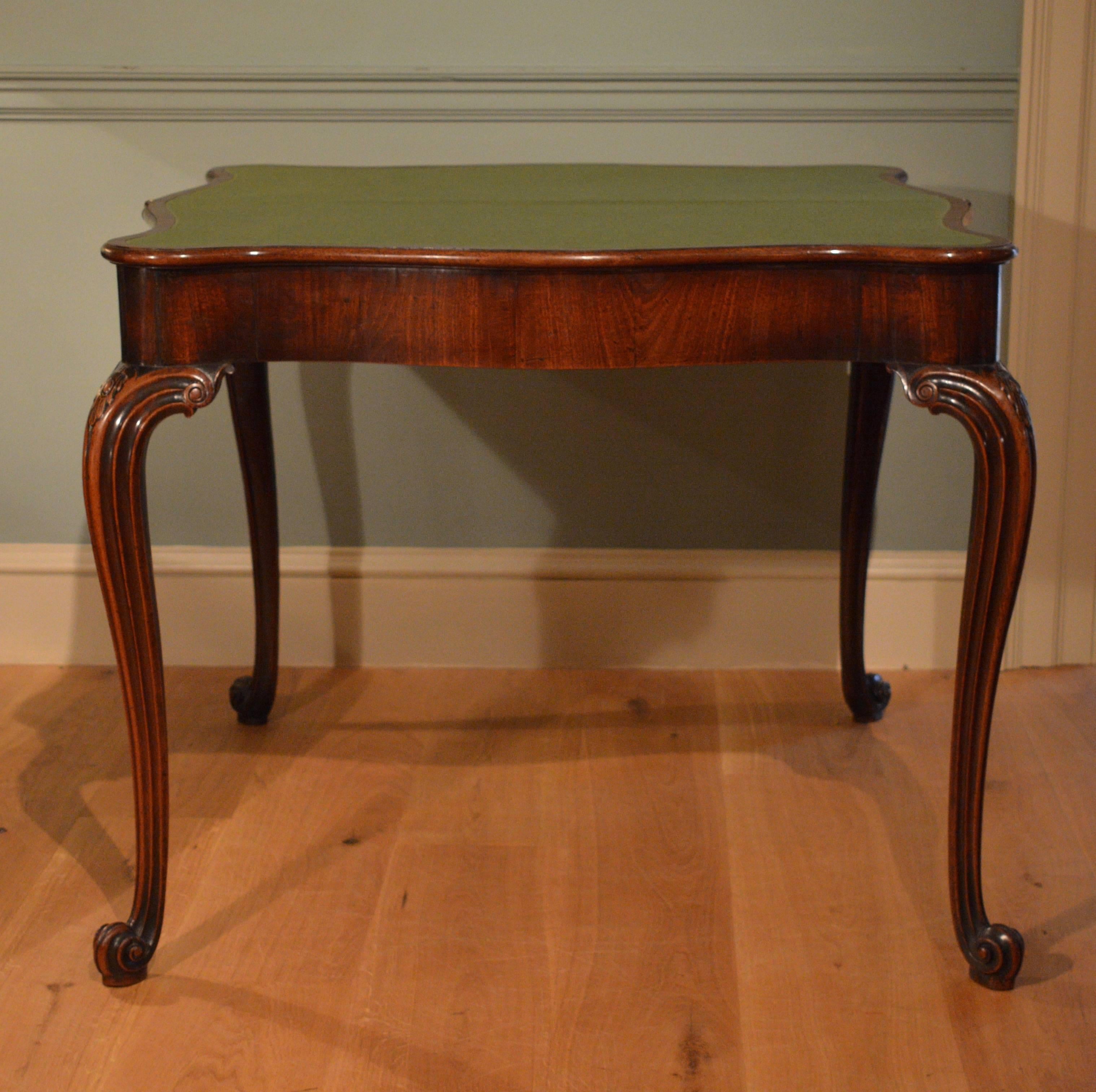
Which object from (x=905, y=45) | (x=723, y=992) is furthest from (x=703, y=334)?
(x=905, y=45)

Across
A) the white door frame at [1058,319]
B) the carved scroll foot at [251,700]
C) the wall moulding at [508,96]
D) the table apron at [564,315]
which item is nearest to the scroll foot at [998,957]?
the table apron at [564,315]

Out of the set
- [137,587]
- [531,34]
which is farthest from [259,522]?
[531,34]

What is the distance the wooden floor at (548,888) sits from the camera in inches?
41.7

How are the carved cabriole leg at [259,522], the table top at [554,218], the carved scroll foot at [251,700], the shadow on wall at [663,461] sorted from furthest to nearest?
the shadow on wall at [663,461], the carved scroll foot at [251,700], the carved cabriole leg at [259,522], the table top at [554,218]

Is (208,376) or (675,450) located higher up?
(208,376)

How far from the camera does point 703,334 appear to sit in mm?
1065

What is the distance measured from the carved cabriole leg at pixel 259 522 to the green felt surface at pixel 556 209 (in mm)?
252

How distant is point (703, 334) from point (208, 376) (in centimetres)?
42

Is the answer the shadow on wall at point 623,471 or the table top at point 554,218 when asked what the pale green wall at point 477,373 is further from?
the table top at point 554,218

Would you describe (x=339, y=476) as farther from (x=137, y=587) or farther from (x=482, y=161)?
(x=137, y=587)

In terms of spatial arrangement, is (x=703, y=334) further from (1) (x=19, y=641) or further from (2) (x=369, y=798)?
(1) (x=19, y=641)

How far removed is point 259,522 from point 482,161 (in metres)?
0.59

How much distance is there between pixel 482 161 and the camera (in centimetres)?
175

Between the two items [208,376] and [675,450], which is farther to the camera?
[675,450]
